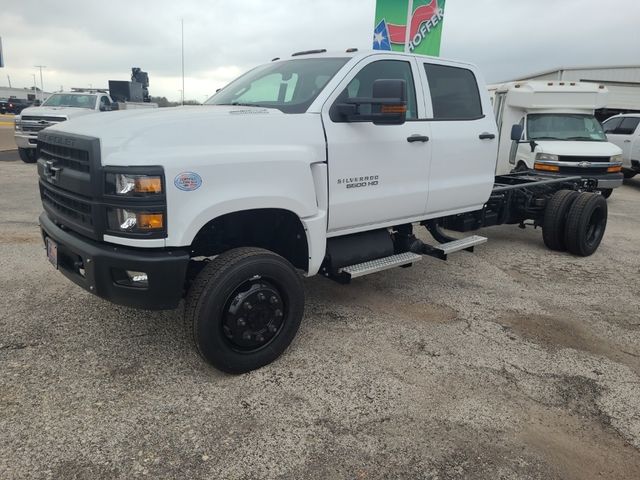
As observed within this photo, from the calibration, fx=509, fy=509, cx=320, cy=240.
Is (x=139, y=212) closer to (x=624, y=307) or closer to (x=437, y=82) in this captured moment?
(x=437, y=82)

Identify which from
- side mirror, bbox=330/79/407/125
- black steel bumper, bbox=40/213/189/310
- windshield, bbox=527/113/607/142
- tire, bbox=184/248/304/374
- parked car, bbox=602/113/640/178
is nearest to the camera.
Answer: black steel bumper, bbox=40/213/189/310

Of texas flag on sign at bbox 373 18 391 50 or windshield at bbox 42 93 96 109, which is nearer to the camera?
texas flag on sign at bbox 373 18 391 50

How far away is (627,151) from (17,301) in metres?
14.6

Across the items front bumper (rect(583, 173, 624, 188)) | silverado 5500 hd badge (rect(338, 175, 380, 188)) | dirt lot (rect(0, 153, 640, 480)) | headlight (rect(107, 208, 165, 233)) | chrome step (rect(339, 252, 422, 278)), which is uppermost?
silverado 5500 hd badge (rect(338, 175, 380, 188))

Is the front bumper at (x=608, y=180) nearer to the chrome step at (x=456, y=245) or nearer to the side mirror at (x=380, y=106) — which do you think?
the chrome step at (x=456, y=245)

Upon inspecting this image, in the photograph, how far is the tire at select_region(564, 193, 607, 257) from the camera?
636 centimetres

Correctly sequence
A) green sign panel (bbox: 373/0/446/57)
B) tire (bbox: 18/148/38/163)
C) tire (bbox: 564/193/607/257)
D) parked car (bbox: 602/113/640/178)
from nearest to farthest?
tire (bbox: 564/193/607/257) → green sign panel (bbox: 373/0/446/57) → parked car (bbox: 602/113/640/178) → tire (bbox: 18/148/38/163)

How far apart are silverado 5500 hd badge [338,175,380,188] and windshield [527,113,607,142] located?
25.4 feet

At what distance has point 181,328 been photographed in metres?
4.00

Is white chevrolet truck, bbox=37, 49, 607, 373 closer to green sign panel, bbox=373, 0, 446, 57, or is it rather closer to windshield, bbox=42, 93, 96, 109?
green sign panel, bbox=373, 0, 446, 57

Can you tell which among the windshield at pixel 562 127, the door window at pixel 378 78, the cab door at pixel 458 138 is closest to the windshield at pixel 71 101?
the windshield at pixel 562 127

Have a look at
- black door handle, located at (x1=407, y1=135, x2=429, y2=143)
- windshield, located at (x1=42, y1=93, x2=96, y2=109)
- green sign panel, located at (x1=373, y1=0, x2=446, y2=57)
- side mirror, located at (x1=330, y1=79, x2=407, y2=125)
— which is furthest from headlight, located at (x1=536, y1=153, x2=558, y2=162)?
windshield, located at (x1=42, y1=93, x2=96, y2=109)

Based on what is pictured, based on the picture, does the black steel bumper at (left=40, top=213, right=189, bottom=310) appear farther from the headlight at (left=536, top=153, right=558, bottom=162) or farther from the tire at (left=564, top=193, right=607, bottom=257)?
the headlight at (left=536, top=153, right=558, bottom=162)

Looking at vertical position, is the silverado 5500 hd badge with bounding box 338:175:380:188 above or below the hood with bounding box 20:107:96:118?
below
